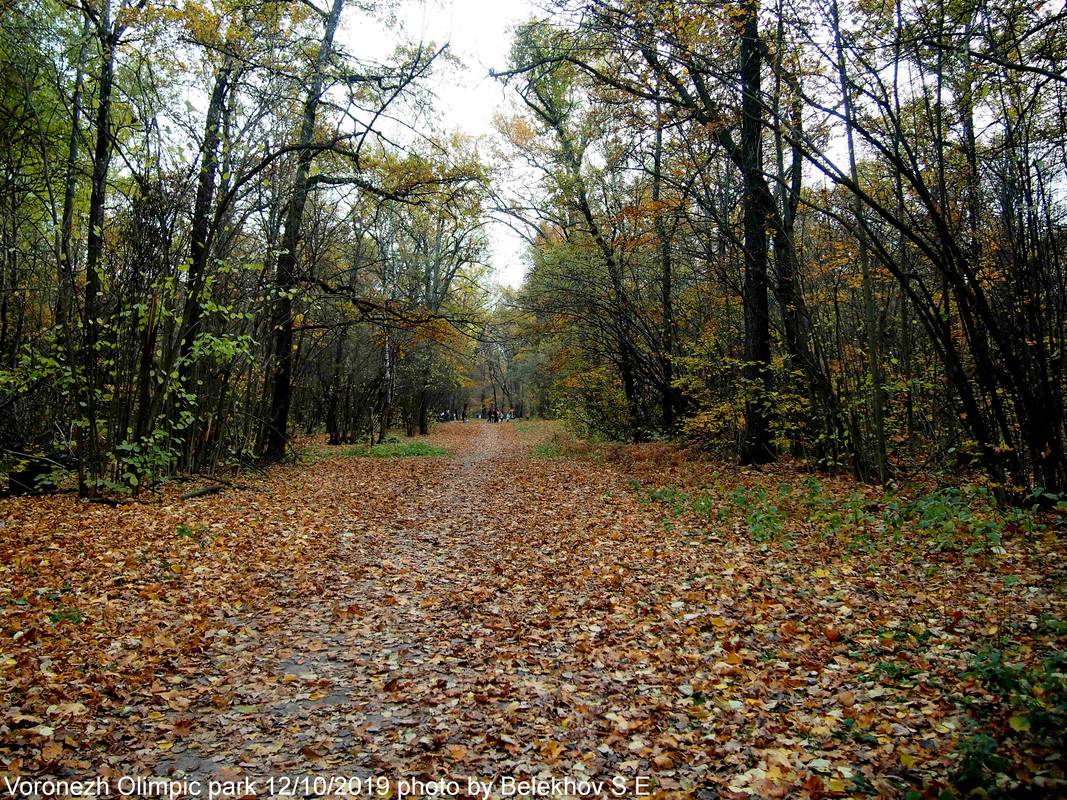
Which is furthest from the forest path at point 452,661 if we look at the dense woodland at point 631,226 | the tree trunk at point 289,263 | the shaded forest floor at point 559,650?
the tree trunk at point 289,263

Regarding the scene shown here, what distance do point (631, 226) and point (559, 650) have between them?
39.4 ft

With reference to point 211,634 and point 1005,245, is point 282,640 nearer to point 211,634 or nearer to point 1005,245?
point 211,634

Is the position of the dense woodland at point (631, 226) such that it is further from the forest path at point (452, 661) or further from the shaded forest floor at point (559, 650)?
the forest path at point (452, 661)

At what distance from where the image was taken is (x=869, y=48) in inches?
246

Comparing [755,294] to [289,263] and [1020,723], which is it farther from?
[289,263]

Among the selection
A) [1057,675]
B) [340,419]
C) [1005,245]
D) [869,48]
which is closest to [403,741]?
[1057,675]

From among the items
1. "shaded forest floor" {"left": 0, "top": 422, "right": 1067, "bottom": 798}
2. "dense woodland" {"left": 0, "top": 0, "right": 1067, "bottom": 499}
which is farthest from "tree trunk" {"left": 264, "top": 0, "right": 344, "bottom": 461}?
"shaded forest floor" {"left": 0, "top": 422, "right": 1067, "bottom": 798}

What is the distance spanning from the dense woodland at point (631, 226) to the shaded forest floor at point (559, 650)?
1988 mm

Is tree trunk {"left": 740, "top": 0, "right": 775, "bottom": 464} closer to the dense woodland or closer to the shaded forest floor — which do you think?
the dense woodland

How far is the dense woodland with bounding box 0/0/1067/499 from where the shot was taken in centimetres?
604

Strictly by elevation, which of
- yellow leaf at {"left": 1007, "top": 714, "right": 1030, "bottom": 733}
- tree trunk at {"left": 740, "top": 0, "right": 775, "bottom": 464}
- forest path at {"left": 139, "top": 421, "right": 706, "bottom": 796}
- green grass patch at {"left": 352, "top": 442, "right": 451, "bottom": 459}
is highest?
tree trunk at {"left": 740, "top": 0, "right": 775, "bottom": 464}

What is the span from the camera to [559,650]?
4.61m

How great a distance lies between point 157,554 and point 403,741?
434 cm

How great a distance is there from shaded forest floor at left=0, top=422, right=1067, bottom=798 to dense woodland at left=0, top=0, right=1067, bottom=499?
1988mm
